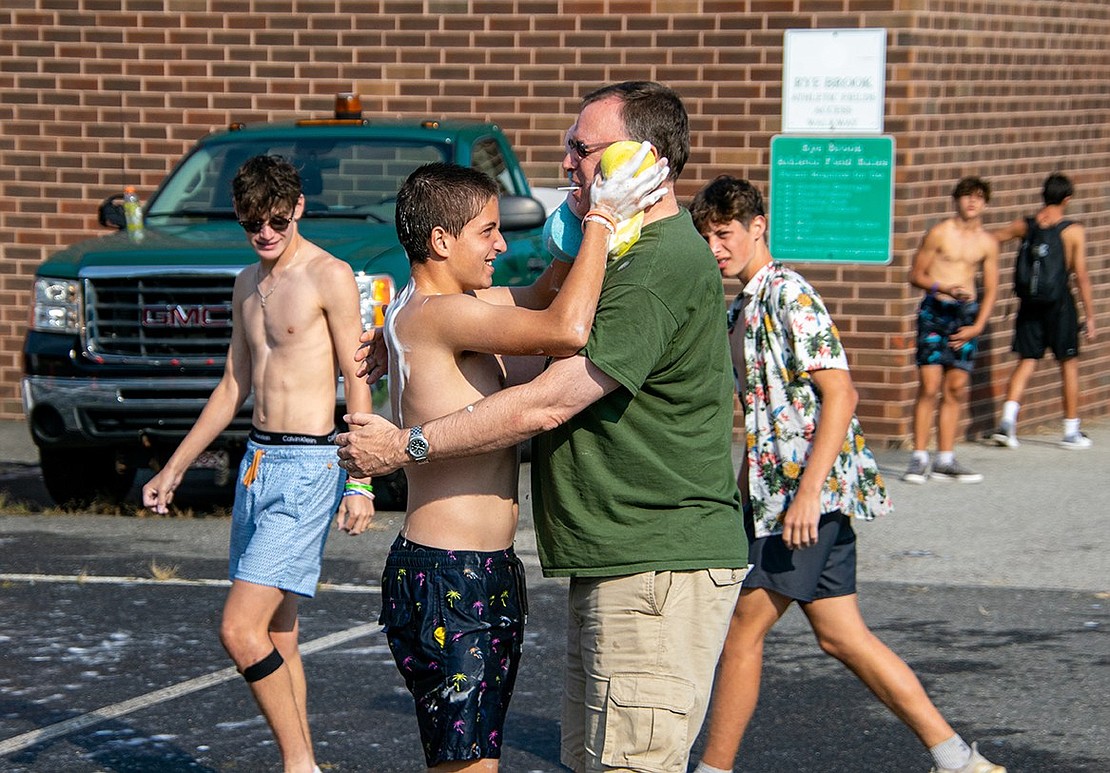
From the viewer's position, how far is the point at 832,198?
39.4ft

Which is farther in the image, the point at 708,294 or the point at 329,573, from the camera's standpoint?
the point at 329,573

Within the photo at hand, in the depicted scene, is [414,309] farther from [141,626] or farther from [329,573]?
[329,573]

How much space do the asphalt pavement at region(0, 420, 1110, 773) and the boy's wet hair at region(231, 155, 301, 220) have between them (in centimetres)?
177

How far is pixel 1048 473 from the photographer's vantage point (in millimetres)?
11289

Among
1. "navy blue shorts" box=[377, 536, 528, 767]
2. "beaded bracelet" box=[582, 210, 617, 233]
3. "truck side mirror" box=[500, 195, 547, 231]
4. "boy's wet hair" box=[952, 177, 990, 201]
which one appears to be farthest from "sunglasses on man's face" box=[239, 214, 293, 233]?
"boy's wet hair" box=[952, 177, 990, 201]

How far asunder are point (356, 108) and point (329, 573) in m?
3.65

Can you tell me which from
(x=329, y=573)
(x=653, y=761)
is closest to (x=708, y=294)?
(x=653, y=761)

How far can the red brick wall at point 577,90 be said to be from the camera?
11992 millimetres

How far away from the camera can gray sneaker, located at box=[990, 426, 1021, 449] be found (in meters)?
12.3

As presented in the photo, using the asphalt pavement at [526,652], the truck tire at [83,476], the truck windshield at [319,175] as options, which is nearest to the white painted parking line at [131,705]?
the asphalt pavement at [526,652]

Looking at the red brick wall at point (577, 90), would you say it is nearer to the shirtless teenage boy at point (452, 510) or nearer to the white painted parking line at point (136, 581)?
the white painted parking line at point (136, 581)

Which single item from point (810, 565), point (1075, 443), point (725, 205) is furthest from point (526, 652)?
point (1075, 443)

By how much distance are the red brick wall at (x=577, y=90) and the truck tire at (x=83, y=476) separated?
3.54 metres

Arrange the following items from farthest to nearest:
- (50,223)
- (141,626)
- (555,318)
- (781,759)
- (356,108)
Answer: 1. (50,223)
2. (356,108)
3. (141,626)
4. (781,759)
5. (555,318)
